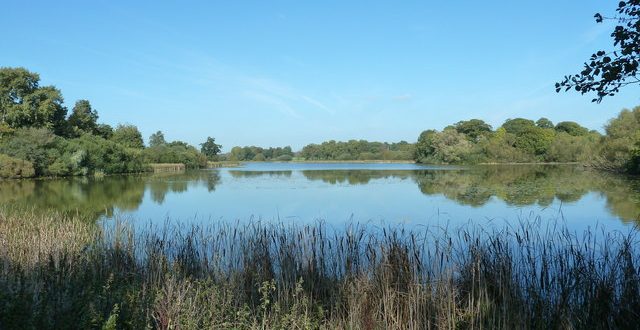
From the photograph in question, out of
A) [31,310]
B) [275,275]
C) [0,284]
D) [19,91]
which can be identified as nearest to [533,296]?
[275,275]

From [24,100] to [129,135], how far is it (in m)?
30.2

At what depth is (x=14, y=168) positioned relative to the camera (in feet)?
128

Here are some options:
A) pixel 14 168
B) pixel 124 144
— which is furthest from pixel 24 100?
pixel 124 144

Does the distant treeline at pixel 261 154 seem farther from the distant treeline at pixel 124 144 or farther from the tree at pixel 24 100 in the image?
the tree at pixel 24 100

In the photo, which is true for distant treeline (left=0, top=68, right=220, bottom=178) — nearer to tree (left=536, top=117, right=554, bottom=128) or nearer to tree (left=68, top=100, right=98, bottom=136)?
tree (left=68, top=100, right=98, bottom=136)

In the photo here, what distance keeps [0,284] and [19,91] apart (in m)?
52.6

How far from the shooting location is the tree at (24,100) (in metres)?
47.6

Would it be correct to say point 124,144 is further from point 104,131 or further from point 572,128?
point 572,128

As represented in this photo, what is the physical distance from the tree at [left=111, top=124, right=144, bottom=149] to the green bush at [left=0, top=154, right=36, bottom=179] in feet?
119

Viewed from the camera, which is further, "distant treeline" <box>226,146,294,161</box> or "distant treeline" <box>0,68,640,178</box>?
"distant treeline" <box>226,146,294,161</box>

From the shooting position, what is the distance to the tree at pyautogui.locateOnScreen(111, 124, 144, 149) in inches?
3019

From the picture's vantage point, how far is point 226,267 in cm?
741

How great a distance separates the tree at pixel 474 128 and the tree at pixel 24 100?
72.0m

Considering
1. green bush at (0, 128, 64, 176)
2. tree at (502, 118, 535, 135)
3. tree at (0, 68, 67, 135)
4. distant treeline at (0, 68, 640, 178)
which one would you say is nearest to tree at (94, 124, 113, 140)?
distant treeline at (0, 68, 640, 178)
